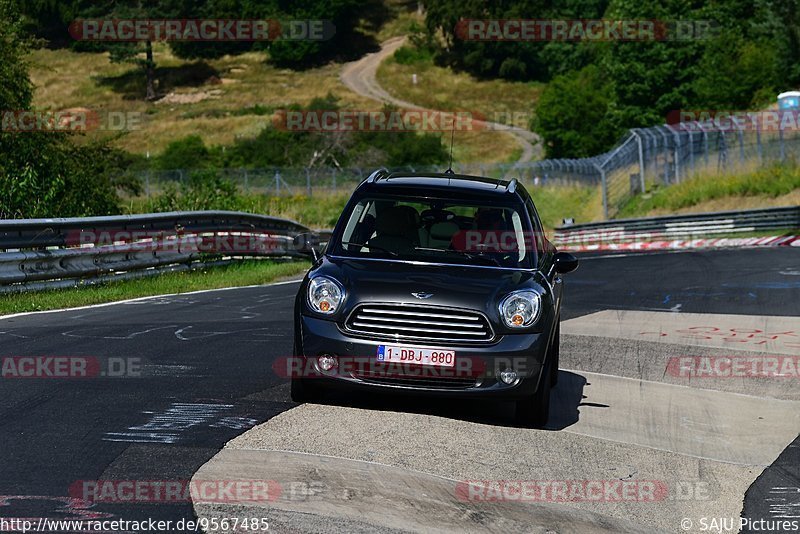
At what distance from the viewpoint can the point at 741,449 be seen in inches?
340

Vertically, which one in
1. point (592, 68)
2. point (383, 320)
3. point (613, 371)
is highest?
point (383, 320)

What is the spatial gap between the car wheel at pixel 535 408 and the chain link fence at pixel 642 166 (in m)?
37.8

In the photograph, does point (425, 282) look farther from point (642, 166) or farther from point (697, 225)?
point (642, 166)

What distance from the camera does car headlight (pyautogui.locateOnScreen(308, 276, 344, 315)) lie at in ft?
28.3

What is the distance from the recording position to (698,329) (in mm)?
14969

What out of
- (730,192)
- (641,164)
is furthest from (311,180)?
(730,192)

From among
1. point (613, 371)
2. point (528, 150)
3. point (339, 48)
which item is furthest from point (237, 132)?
point (613, 371)

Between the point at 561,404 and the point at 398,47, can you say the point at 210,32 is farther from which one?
the point at 561,404

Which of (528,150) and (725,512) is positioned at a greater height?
(725,512)

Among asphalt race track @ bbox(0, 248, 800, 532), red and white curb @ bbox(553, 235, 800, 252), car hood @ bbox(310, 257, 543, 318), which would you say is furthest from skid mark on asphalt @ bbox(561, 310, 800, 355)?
red and white curb @ bbox(553, 235, 800, 252)

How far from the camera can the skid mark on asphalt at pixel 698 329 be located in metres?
13.8

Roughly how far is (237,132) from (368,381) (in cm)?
8992

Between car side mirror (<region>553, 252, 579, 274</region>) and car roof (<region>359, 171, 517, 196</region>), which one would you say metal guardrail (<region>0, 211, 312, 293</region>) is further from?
car side mirror (<region>553, 252, 579, 274</region>)

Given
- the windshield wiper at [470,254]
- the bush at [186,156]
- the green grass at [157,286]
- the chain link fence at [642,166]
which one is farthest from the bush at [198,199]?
the bush at [186,156]
